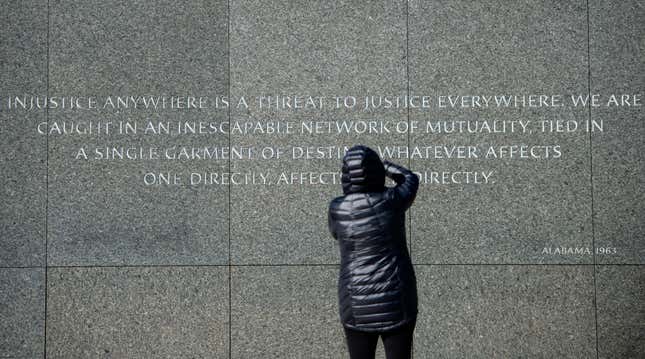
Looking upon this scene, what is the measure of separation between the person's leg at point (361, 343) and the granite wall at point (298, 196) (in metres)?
2.24

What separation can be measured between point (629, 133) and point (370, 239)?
3566 millimetres

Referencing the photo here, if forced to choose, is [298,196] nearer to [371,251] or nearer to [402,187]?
[402,187]

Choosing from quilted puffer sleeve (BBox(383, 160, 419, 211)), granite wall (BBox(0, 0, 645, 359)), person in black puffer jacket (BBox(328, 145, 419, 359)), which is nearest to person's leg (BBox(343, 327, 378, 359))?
person in black puffer jacket (BBox(328, 145, 419, 359))

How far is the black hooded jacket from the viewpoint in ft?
13.2

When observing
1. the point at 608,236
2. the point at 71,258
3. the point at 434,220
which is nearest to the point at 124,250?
the point at 71,258

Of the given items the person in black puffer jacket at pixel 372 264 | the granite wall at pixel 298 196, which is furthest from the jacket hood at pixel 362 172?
the granite wall at pixel 298 196

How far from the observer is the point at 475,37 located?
21.3 feet

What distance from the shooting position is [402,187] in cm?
429

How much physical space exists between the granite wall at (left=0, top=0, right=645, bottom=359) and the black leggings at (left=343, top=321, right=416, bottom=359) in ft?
7.40

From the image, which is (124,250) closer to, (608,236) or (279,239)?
(279,239)

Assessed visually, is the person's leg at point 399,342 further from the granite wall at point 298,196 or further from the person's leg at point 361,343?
the granite wall at point 298,196

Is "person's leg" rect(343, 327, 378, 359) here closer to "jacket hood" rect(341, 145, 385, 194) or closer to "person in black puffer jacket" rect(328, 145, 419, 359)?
"person in black puffer jacket" rect(328, 145, 419, 359)

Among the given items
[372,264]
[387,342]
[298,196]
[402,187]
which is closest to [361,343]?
[387,342]

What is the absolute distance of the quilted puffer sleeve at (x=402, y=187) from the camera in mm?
4191
